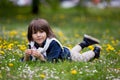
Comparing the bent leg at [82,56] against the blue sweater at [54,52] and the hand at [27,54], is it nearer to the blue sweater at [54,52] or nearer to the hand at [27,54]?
the blue sweater at [54,52]

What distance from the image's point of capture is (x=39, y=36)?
792 centimetres

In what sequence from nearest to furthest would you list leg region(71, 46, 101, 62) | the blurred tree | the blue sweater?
the blue sweater
leg region(71, 46, 101, 62)
the blurred tree

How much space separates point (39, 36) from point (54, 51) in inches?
15.5

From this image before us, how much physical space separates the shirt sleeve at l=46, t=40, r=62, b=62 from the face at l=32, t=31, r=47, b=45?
19 cm

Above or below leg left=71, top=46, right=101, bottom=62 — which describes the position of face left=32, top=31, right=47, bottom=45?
above

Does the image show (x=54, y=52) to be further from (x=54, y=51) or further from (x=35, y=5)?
(x=35, y=5)

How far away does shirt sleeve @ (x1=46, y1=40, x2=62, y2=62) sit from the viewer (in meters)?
7.85

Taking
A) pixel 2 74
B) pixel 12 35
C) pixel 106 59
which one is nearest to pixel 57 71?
pixel 2 74

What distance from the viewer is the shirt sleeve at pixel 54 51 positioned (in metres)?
7.85

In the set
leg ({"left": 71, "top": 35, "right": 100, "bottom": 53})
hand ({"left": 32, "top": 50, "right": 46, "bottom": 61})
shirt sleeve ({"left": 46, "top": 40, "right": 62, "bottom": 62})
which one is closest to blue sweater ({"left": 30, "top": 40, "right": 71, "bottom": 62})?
shirt sleeve ({"left": 46, "top": 40, "right": 62, "bottom": 62})

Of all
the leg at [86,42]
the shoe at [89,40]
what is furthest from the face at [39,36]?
the shoe at [89,40]

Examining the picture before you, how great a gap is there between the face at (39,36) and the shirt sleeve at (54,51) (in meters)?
0.19

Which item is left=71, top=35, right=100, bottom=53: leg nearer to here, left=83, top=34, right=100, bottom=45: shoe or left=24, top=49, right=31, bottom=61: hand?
left=83, top=34, right=100, bottom=45: shoe

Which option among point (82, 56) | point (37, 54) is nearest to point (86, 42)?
point (82, 56)
